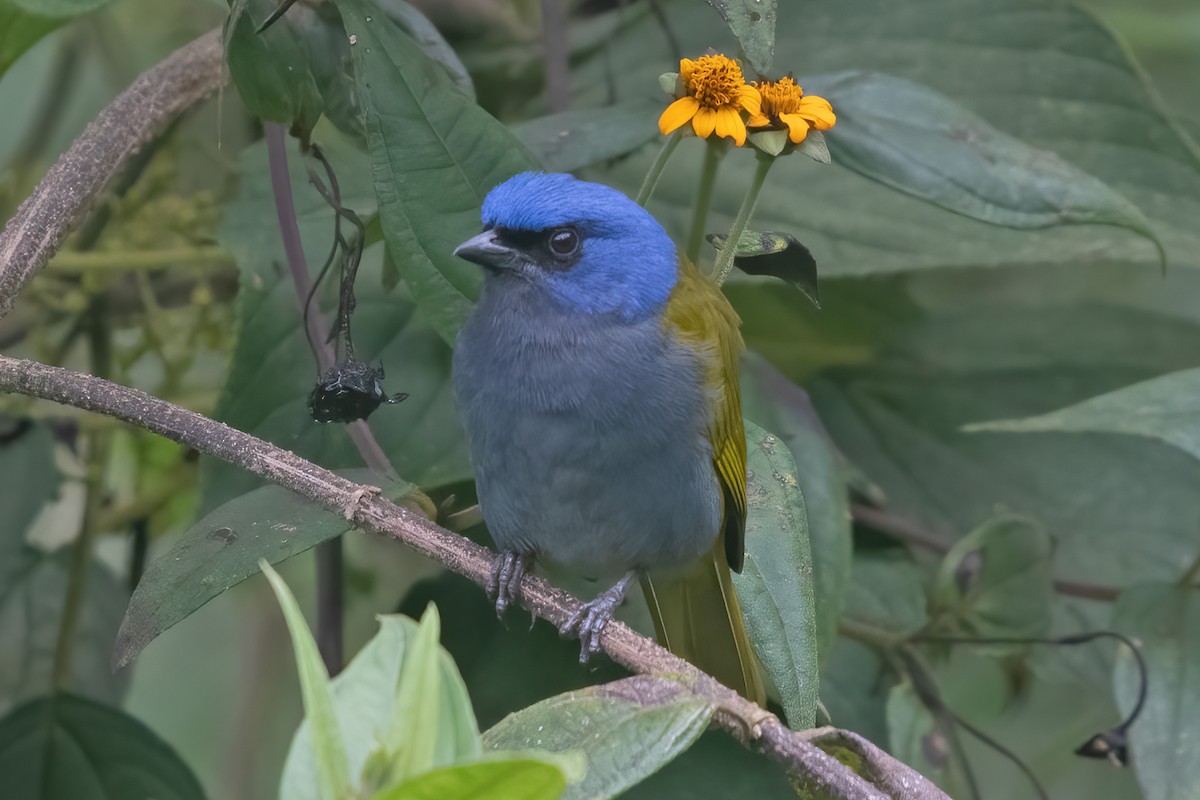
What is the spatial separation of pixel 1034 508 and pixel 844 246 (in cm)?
80

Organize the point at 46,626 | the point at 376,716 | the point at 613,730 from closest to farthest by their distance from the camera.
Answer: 1. the point at 376,716
2. the point at 613,730
3. the point at 46,626

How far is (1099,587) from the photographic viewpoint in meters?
2.56

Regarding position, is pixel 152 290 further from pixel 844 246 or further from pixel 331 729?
pixel 331 729

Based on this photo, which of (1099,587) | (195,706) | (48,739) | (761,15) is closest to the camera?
(761,15)

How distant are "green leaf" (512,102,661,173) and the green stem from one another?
3.63 feet

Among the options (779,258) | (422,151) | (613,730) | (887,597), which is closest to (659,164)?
(779,258)

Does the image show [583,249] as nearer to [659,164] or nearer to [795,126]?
[659,164]

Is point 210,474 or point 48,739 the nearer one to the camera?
point 210,474

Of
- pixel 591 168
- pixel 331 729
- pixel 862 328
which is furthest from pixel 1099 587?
pixel 331 729

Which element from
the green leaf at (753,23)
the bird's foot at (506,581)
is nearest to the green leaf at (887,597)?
the bird's foot at (506,581)

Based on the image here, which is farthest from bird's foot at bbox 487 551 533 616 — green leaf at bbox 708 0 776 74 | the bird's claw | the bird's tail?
green leaf at bbox 708 0 776 74

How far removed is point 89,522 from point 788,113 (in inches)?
67.0

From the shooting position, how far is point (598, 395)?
203cm

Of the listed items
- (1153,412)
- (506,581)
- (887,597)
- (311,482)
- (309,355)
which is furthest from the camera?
(887,597)
